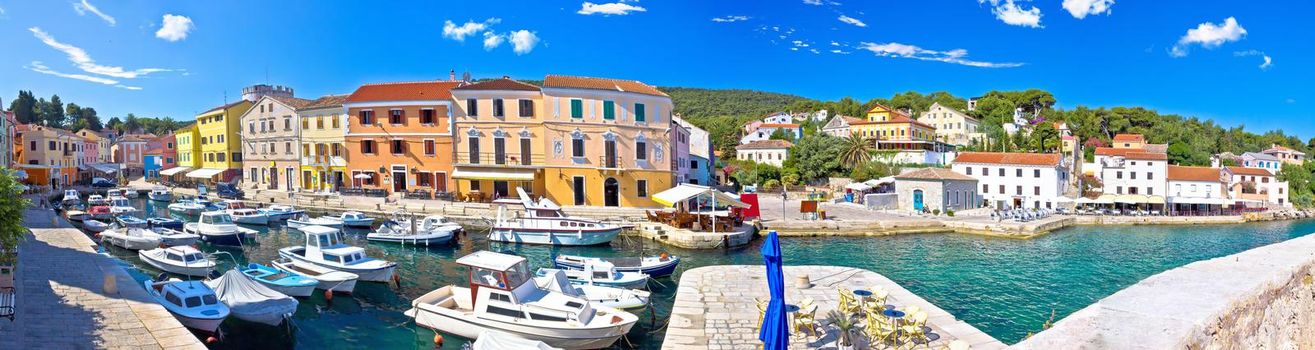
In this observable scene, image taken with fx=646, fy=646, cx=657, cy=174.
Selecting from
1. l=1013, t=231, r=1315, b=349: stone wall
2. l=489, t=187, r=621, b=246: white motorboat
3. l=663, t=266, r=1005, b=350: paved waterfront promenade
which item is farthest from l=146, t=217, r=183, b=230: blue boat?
l=1013, t=231, r=1315, b=349: stone wall

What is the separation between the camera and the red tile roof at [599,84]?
125 feet

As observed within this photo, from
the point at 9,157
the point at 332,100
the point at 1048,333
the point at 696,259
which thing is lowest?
the point at 696,259

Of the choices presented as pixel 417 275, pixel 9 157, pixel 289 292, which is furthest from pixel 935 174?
pixel 9 157

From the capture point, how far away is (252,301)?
14.7 m

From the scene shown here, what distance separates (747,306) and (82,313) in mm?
13300

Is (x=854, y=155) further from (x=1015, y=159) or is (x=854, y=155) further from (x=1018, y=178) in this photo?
(x=1018, y=178)

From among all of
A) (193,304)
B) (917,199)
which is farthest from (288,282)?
(917,199)

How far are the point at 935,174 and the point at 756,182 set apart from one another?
56.8 feet

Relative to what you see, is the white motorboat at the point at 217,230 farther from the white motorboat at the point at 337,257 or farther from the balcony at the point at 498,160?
the balcony at the point at 498,160

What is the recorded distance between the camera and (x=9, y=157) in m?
49.1

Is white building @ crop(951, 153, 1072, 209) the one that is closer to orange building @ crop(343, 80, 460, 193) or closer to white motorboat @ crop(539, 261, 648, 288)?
white motorboat @ crop(539, 261, 648, 288)

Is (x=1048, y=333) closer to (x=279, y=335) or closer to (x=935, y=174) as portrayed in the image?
(x=279, y=335)

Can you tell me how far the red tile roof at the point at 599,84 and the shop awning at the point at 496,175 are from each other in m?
5.48

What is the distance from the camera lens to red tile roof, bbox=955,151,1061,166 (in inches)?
1800
